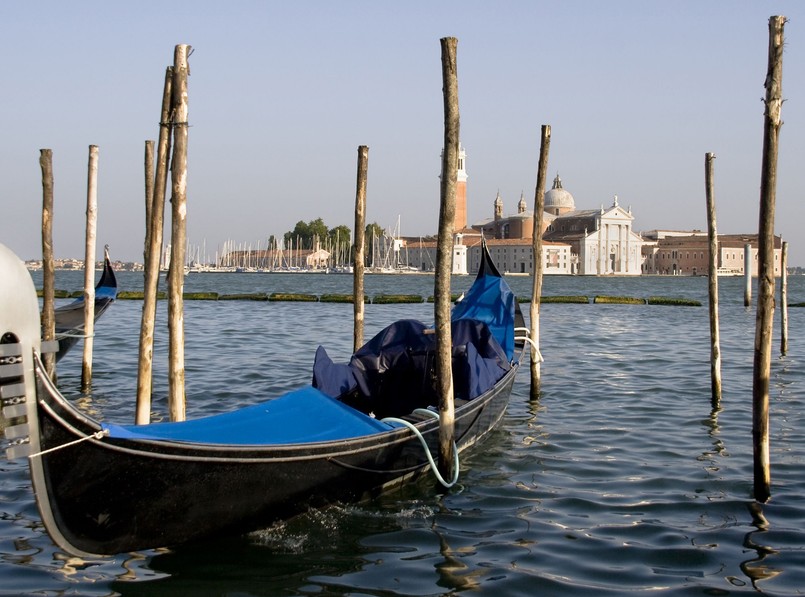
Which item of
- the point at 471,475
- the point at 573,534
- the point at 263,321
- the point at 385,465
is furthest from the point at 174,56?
the point at 263,321

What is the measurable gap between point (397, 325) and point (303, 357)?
6151mm

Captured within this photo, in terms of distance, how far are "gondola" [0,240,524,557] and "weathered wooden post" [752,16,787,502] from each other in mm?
1661

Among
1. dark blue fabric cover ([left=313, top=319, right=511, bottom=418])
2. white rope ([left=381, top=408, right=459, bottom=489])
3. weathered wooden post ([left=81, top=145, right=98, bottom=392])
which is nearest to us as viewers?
white rope ([left=381, top=408, right=459, bottom=489])

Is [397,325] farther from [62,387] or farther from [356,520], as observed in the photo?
[62,387]

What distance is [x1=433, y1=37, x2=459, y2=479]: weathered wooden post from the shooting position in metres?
5.10

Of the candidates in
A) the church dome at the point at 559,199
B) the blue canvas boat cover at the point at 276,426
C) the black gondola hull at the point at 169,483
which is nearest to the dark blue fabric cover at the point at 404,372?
the blue canvas boat cover at the point at 276,426

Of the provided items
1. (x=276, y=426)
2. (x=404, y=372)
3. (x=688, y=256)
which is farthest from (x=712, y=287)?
(x=688, y=256)

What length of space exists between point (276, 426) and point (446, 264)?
1427mm

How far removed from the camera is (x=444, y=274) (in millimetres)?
5195

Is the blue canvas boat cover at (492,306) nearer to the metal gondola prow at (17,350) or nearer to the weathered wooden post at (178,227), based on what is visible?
the weathered wooden post at (178,227)

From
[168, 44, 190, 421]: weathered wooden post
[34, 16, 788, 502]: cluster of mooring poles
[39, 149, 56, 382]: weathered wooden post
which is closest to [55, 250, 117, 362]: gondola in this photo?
[39, 149, 56, 382]: weathered wooden post

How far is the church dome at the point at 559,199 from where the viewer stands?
3642 inches

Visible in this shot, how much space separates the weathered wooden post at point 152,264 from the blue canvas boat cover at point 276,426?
1226mm

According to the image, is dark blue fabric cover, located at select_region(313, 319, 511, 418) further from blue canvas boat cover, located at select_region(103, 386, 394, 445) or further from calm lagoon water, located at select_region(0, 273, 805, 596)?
blue canvas boat cover, located at select_region(103, 386, 394, 445)
